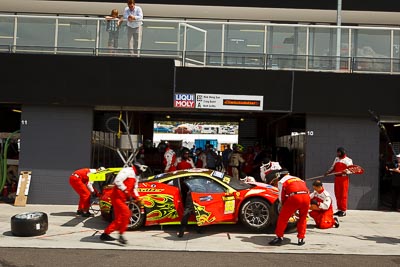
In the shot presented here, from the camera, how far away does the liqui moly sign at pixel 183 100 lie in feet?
44.1

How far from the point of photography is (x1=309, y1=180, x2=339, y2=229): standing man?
1027 cm

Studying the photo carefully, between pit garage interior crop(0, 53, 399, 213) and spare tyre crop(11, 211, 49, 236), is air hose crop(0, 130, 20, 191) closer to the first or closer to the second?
pit garage interior crop(0, 53, 399, 213)

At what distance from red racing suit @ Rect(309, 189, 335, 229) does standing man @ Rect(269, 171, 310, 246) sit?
168 centimetres

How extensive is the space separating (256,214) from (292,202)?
1340 millimetres

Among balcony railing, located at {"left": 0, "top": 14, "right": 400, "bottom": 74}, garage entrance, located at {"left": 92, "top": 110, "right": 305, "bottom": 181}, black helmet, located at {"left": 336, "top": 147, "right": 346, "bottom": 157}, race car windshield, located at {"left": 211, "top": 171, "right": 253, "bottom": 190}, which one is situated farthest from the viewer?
garage entrance, located at {"left": 92, "top": 110, "right": 305, "bottom": 181}

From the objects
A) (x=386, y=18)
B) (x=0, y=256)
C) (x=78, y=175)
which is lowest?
(x=0, y=256)

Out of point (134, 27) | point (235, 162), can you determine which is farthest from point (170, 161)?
point (134, 27)

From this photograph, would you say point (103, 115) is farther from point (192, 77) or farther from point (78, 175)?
point (78, 175)

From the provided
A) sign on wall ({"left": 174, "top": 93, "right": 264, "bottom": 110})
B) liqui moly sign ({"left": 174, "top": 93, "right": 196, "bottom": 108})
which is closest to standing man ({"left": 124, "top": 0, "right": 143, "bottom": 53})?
liqui moly sign ({"left": 174, "top": 93, "right": 196, "bottom": 108})

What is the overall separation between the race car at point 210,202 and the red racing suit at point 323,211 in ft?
3.70

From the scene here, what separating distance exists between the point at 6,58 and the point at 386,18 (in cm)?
1462

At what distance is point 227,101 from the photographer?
44.2 feet

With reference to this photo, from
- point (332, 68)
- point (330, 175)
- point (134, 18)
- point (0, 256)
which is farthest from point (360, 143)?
point (0, 256)

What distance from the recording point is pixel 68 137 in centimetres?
1362
